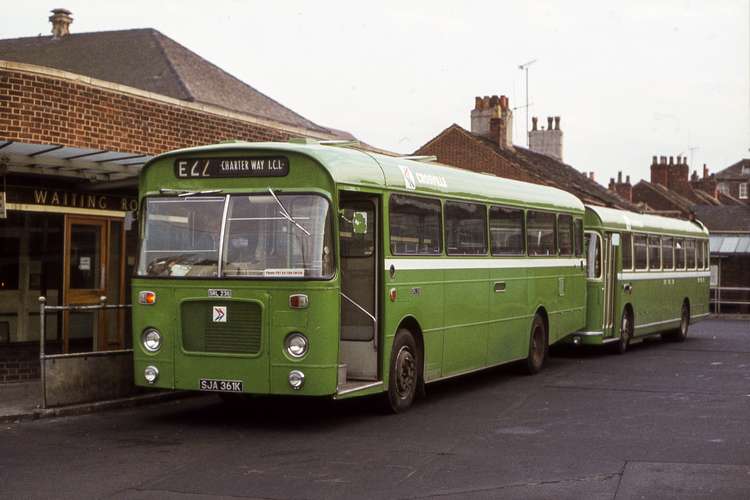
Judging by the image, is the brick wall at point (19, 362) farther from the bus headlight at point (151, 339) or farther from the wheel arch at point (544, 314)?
the wheel arch at point (544, 314)

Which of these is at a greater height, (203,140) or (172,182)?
(203,140)

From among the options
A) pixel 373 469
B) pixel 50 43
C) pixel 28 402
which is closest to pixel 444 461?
pixel 373 469

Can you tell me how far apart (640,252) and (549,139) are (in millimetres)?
32641

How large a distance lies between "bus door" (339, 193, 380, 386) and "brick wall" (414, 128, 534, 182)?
31188 mm

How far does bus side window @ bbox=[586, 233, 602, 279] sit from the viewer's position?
2128 centimetres

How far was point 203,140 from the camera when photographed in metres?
18.9

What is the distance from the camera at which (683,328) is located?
27609 millimetres

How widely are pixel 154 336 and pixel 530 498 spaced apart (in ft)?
17.0

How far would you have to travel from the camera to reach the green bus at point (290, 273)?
1139cm

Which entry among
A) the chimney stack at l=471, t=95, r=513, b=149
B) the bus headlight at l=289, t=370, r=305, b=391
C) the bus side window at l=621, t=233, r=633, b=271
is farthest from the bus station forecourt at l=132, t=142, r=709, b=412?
the chimney stack at l=471, t=95, r=513, b=149

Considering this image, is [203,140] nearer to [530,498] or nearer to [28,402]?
[28,402]

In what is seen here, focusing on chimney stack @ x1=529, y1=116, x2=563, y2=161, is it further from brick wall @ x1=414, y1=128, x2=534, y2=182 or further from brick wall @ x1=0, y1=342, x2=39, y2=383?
brick wall @ x1=0, y1=342, x2=39, y2=383

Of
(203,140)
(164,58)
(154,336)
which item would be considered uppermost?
(164,58)

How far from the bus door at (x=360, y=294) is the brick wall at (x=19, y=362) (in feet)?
17.9
